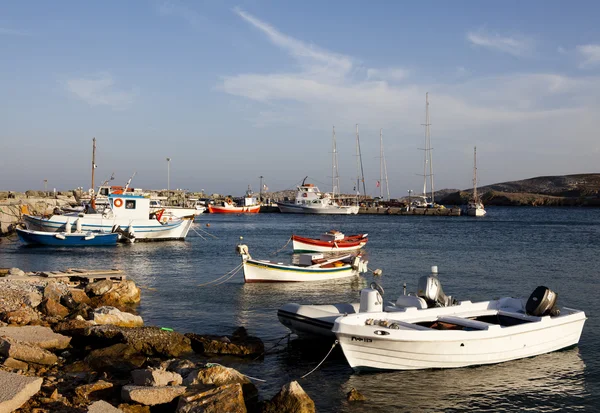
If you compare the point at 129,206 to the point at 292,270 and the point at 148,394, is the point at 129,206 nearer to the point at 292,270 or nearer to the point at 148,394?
the point at 292,270

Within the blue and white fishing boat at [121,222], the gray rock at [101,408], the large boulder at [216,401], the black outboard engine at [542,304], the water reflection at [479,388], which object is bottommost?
the water reflection at [479,388]

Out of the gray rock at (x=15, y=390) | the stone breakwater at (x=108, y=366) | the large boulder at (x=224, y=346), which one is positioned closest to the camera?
the gray rock at (x=15, y=390)

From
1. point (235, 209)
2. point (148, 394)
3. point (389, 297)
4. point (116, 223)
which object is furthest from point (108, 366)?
point (235, 209)

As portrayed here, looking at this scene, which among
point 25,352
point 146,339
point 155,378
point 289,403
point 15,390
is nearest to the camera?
point 15,390

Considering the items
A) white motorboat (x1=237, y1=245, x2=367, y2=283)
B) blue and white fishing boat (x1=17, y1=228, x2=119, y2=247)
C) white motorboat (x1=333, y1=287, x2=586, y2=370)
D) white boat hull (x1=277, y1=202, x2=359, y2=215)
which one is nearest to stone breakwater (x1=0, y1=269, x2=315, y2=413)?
white motorboat (x1=333, y1=287, x2=586, y2=370)

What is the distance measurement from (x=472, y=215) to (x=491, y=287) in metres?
81.8

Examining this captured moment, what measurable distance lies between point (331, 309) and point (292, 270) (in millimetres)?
9657

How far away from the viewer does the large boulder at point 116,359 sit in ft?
36.1

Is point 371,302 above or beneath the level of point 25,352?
above

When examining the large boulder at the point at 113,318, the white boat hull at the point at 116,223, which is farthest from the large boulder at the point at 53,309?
the white boat hull at the point at 116,223

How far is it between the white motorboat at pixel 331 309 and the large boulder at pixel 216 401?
13.3 ft

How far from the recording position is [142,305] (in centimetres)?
1888

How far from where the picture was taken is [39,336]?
12070mm

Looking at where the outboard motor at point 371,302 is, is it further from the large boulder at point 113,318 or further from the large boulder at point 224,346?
the large boulder at point 113,318
